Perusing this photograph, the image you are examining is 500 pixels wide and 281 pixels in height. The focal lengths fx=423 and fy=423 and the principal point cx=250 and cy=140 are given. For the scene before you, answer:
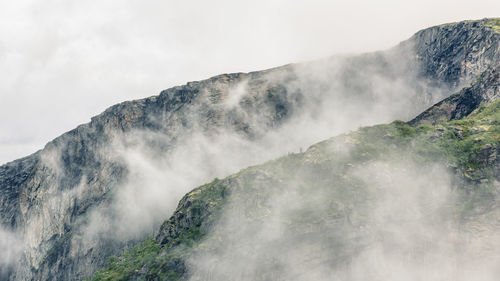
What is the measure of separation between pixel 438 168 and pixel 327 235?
45216mm

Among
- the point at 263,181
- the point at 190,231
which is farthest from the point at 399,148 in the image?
the point at 190,231

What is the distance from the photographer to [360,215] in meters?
140

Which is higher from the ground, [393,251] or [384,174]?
[384,174]

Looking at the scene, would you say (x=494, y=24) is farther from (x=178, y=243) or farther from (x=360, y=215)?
(x=178, y=243)

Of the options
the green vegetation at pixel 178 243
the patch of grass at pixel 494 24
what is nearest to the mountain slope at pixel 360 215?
the green vegetation at pixel 178 243

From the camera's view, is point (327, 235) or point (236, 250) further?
point (236, 250)

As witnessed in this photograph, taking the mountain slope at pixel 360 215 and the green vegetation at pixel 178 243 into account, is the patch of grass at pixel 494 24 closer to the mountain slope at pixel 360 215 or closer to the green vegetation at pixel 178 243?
the mountain slope at pixel 360 215

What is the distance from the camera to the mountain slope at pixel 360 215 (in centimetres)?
13188

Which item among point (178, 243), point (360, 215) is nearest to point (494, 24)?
point (360, 215)

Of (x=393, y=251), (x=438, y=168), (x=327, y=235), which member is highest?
(x=438, y=168)

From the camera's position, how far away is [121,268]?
190375 millimetres

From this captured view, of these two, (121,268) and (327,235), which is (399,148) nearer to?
(327,235)

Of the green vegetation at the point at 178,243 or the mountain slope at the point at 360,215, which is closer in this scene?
the mountain slope at the point at 360,215

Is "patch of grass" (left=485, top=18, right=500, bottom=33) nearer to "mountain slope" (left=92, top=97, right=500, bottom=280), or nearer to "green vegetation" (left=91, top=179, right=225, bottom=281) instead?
"mountain slope" (left=92, top=97, right=500, bottom=280)
